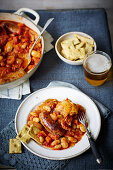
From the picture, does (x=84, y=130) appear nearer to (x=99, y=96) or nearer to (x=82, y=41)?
(x=99, y=96)

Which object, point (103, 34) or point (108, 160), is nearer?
point (108, 160)

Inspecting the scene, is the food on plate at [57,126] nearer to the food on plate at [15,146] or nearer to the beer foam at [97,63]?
the food on plate at [15,146]

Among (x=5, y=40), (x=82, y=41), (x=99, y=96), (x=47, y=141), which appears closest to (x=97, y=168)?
(x=47, y=141)

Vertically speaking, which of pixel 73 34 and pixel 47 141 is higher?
pixel 73 34

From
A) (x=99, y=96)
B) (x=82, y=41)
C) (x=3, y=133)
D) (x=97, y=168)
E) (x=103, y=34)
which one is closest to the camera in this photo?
(x=97, y=168)

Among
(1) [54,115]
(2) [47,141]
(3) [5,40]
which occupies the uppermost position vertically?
(3) [5,40]

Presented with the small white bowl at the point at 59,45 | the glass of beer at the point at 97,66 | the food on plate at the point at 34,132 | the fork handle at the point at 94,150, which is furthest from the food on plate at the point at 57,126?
the small white bowl at the point at 59,45
